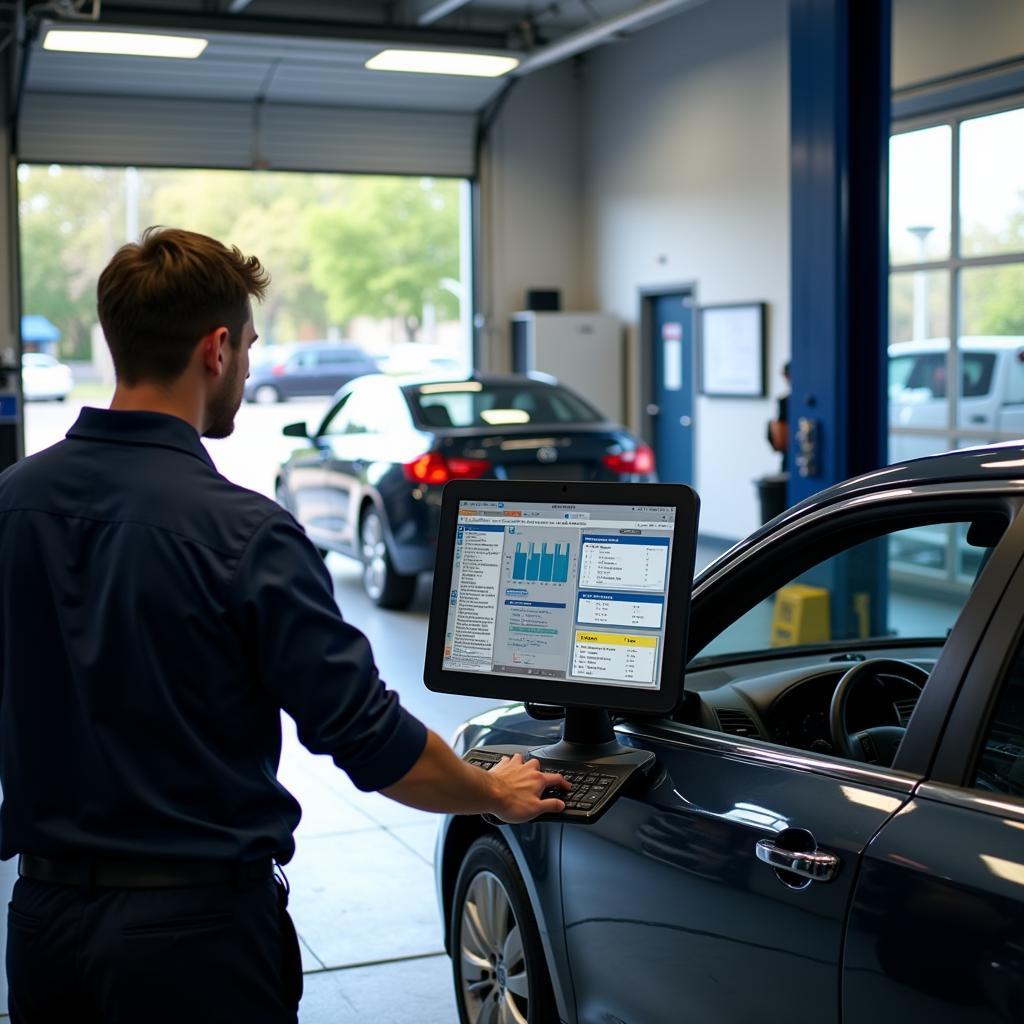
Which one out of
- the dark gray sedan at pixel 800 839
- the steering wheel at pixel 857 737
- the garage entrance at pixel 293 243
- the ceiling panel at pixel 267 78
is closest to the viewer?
Result: the dark gray sedan at pixel 800 839

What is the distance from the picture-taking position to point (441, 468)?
9.05 metres

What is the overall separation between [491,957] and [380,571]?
687 cm

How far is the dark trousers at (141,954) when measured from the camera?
178 cm

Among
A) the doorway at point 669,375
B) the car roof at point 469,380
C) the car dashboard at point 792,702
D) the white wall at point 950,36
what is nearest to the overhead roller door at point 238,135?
the doorway at point 669,375

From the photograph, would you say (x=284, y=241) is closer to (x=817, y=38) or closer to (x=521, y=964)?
(x=817, y=38)

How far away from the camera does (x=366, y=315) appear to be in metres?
38.2

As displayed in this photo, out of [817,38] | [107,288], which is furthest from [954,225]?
[107,288]

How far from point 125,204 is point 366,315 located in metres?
6.68

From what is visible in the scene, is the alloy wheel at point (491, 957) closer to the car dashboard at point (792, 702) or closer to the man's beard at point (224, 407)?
the car dashboard at point (792, 702)

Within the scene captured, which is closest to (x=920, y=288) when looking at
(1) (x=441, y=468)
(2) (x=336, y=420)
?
(1) (x=441, y=468)

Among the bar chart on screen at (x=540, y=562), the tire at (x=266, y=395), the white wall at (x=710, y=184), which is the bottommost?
the bar chart on screen at (x=540, y=562)

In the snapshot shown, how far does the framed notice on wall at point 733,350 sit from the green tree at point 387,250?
73.5 ft

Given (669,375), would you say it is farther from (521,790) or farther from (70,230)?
(70,230)

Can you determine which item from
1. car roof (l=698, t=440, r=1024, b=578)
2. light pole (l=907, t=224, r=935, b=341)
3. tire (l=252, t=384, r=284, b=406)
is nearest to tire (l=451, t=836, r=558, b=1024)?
car roof (l=698, t=440, r=1024, b=578)
